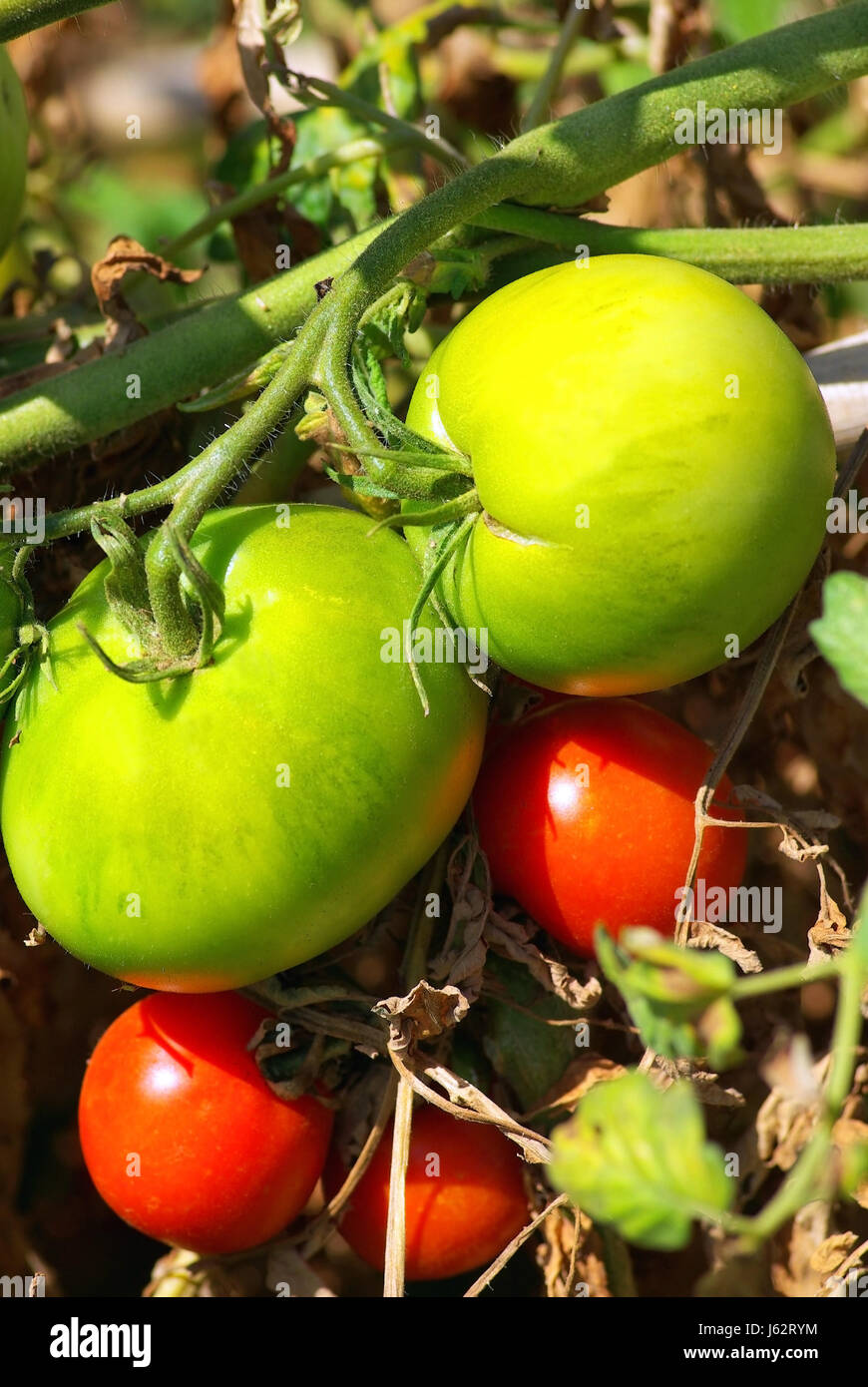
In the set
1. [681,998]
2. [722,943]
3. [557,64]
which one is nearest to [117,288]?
[557,64]

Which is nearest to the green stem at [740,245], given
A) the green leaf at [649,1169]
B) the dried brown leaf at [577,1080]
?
the dried brown leaf at [577,1080]

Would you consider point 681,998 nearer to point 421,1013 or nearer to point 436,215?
point 421,1013

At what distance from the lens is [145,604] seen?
109 cm

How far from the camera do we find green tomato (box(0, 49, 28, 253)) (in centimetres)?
149

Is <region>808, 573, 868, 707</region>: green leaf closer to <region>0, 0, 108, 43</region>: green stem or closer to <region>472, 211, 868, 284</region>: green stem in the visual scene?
<region>472, 211, 868, 284</region>: green stem

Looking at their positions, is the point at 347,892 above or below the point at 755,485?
below

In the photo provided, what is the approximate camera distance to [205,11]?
2480mm

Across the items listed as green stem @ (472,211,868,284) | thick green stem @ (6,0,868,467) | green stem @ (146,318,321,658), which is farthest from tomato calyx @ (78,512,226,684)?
green stem @ (472,211,868,284)

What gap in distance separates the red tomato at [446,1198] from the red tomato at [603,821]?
24 cm

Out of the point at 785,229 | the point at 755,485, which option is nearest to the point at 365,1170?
the point at 755,485

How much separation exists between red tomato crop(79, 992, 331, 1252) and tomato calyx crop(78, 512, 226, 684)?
0.42 m

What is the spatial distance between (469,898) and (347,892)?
0.71ft

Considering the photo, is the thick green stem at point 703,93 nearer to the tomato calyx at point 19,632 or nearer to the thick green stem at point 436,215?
the thick green stem at point 436,215

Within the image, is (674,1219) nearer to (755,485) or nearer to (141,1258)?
(755,485)
